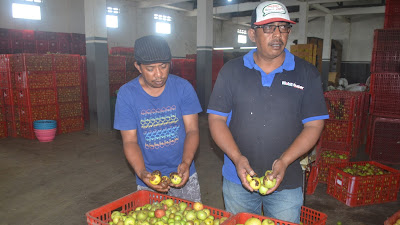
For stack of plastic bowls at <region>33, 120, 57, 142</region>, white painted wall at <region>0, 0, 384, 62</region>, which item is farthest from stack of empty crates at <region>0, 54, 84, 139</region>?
white painted wall at <region>0, 0, 384, 62</region>

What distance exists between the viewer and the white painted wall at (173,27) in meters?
14.1

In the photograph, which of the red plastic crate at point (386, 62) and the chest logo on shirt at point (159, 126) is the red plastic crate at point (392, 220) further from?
the red plastic crate at point (386, 62)

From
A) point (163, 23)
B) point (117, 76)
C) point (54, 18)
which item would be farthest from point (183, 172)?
point (163, 23)

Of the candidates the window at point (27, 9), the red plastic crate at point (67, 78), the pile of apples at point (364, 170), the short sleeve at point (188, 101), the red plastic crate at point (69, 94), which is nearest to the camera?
the short sleeve at point (188, 101)

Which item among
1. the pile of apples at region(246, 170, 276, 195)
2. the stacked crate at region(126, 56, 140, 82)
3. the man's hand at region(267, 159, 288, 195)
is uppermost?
the stacked crate at region(126, 56, 140, 82)

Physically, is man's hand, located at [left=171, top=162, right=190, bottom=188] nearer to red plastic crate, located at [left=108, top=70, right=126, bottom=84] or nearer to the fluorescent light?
red plastic crate, located at [left=108, top=70, right=126, bottom=84]

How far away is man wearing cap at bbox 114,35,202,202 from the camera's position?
2154mm

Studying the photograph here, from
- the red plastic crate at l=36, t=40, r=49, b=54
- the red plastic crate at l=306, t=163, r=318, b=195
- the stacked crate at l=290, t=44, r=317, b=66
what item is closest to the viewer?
the red plastic crate at l=306, t=163, r=318, b=195

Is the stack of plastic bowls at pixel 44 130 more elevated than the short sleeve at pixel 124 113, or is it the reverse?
the short sleeve at pixel 124 113

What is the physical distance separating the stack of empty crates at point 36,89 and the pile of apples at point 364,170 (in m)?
7.84

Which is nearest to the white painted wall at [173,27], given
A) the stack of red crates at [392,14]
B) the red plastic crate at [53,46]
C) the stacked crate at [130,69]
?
the red plastic crate at [53,46]

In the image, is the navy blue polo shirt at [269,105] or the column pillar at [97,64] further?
the column pillar at [97,64]

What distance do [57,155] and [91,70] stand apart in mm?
3294

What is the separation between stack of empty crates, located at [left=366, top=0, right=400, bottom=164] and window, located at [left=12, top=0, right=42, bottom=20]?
14.0m
